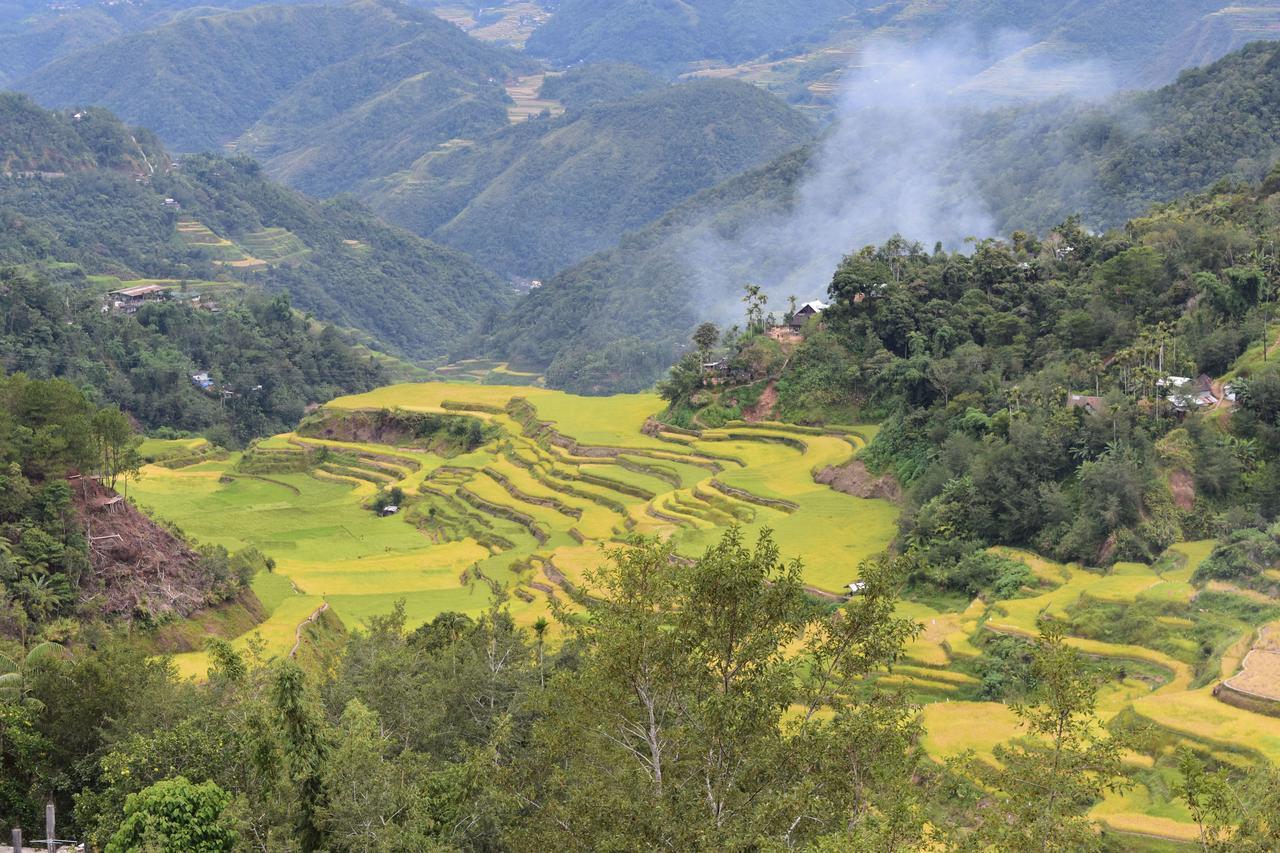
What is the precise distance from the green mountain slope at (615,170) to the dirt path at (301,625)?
328 ft

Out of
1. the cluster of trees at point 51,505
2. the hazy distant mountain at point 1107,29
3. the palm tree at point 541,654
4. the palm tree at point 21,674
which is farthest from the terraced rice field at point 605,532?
the hazy distant mountain at point 1107,29

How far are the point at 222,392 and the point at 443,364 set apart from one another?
31.0 meters

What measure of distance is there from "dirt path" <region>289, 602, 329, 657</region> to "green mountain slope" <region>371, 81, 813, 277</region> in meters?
100

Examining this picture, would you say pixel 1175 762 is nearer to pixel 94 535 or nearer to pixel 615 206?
pixel 94 535

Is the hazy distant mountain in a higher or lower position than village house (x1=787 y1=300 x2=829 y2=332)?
higher

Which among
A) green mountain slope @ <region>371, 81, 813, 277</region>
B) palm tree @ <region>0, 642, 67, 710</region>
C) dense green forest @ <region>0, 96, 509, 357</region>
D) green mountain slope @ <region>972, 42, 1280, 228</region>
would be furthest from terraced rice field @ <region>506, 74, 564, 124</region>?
palm tree @ <region>0, 642, 67, 710</region>

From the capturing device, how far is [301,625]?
23.7 meters

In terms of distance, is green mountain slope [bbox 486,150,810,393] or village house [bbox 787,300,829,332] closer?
village house [bbox 787,300,829,332]

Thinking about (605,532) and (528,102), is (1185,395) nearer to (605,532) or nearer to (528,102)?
(605,532)

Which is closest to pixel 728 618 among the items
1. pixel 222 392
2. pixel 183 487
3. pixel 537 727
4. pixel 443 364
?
pixel 537 727

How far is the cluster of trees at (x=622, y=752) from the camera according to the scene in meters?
10.1

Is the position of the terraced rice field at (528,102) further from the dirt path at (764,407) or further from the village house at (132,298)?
the dirt path at (764,407)

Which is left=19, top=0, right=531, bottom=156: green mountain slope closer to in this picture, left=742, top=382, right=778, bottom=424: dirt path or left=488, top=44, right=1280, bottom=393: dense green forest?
left=488, top=44, right=1280, bottom=393: dense green forest

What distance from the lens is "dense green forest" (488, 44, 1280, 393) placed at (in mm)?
56406
